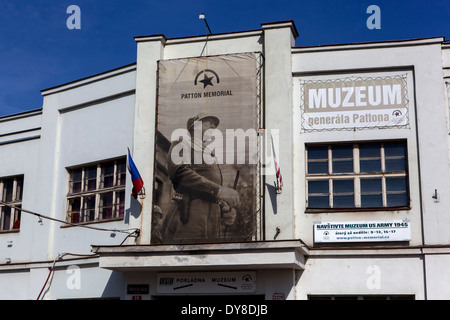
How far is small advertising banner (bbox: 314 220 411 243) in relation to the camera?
16.0 metres

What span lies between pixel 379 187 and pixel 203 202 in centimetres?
448

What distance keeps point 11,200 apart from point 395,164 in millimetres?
12045

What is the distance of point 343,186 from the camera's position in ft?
54.9

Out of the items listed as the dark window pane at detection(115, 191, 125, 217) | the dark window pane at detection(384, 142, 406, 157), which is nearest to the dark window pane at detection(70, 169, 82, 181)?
the dark window pane at detection(115, 191, 125, 217)

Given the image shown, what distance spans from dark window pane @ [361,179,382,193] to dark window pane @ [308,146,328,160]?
119 centimetres

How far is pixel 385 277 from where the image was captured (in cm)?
1581

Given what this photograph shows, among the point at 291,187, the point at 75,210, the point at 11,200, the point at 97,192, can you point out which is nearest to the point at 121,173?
the point at 97,192

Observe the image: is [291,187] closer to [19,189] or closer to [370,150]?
[370,150]

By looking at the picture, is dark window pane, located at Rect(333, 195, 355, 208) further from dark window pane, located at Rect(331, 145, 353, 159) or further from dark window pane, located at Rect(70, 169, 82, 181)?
dark window pane, located at Rect(70, 169, 82, 181)

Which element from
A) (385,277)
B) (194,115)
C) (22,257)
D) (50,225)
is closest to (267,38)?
(194,115)

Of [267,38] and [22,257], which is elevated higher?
[267,38]

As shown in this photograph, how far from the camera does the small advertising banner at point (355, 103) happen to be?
1677cm

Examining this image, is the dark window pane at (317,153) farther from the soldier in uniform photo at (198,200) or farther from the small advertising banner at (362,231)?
the soldier in uniform photo at (198,200)

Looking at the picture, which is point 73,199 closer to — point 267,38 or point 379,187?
point 267,38
